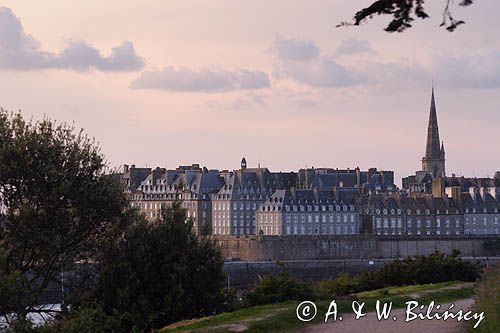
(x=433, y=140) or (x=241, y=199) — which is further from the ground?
(x=433, y=140)

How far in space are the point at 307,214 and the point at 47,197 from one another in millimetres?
72965

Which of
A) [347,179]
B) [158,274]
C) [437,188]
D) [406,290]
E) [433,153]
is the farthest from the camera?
[433,153]

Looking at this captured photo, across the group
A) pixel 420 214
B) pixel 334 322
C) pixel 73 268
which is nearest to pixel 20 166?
pixel 73 268

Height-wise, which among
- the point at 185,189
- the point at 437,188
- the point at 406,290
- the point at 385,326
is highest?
the point at 437,188

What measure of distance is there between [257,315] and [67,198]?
4780 mm

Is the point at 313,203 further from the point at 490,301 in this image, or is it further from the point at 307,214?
the point at 490,301

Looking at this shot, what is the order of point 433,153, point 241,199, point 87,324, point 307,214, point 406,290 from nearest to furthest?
1. point 87,324
2. point 406,290
3. point 307,214
4. point 241,199
5. point 433,153

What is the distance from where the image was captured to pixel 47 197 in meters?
26.0

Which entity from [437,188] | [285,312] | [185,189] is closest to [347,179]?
[437,188]

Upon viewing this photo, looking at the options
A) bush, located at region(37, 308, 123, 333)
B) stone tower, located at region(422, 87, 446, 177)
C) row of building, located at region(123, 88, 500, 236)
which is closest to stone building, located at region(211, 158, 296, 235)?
row of building, located at region(123, 88, 500, 236)

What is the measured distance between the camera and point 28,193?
2595cm

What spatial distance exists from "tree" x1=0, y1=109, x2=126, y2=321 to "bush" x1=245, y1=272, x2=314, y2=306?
12.4 ft

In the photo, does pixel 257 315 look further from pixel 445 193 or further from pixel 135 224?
pixel 445 193

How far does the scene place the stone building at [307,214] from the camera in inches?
3839
